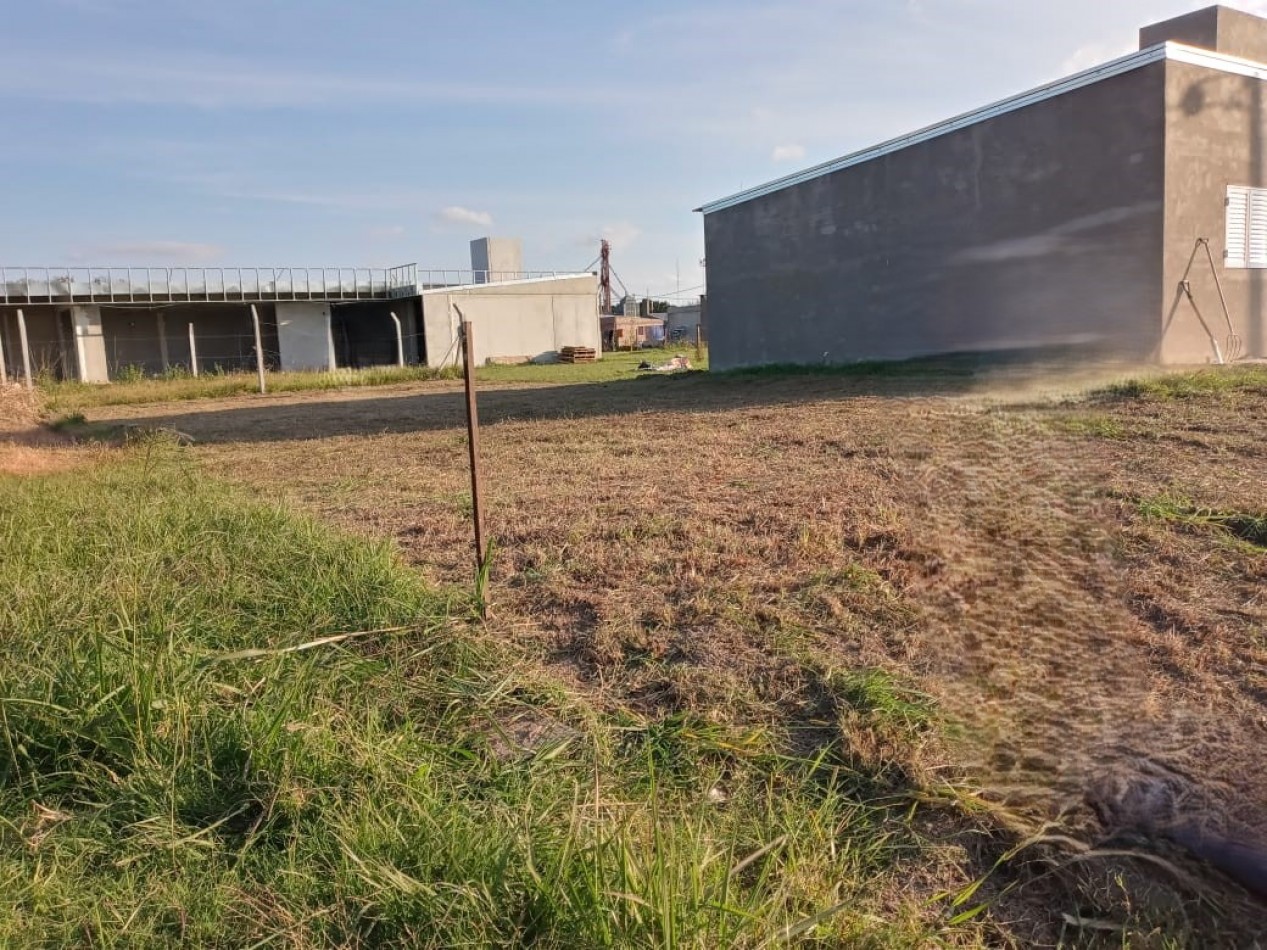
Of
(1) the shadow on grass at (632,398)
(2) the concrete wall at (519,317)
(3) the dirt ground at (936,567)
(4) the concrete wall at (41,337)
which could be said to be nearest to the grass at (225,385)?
(1) the shadow on grass at (632,398)

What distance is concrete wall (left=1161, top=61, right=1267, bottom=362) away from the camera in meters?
10.0

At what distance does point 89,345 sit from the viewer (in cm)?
3428

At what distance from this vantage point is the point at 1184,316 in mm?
10375

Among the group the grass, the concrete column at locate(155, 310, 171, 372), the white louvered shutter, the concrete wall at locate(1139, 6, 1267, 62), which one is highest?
the concrete wall at locate(1139, 6, 1267, 62)

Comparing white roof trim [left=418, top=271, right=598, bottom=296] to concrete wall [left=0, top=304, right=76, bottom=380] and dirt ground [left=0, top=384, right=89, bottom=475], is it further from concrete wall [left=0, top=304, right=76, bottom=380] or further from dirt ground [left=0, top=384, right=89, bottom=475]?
dirt ground [left=0, top=384, right=89, bottom=475]

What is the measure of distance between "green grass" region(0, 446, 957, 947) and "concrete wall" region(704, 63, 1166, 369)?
629 cm

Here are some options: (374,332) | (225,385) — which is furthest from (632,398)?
(374,332)

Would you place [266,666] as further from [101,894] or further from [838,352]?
[838,352]

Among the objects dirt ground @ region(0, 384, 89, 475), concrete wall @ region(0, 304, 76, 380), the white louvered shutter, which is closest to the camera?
dirt ground @ region(0, 384, 89, 475)

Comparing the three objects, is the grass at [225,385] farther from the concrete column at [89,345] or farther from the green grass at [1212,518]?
the green grass at [1212,518]

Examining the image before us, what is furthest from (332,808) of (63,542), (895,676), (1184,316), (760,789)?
(1184,316)

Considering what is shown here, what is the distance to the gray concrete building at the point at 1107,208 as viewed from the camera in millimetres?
9195

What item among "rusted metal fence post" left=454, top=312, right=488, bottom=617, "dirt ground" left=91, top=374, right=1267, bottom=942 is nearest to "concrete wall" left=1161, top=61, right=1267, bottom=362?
"dirt ground" left=91, top=374, right=1267, bottom=942

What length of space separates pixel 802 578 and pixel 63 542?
3.68m
